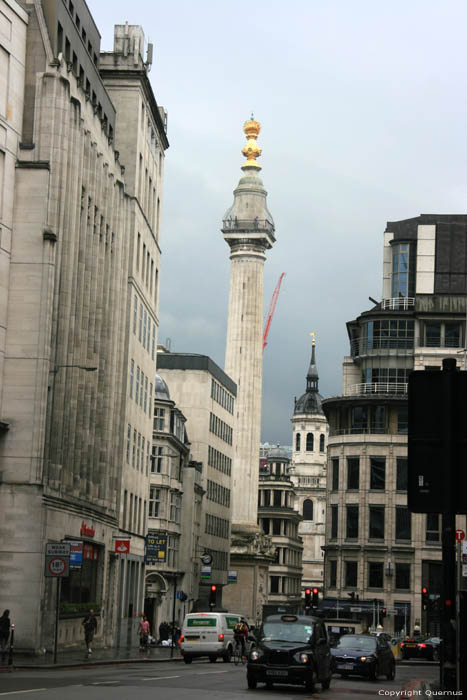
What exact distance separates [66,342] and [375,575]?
56521mm

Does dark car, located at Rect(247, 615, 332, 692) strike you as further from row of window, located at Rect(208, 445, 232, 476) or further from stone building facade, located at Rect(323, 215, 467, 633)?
row of window, located at Rect(208, 445, 232, 476)

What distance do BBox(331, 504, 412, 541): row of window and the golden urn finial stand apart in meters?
64.2

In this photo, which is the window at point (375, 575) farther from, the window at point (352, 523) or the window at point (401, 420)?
the window at point (401, 420)

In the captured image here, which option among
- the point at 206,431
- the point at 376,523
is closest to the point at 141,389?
the point at 376,523

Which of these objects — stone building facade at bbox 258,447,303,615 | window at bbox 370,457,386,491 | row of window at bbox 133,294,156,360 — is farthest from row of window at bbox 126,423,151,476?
stone building facade at bbox 258,447,303,615

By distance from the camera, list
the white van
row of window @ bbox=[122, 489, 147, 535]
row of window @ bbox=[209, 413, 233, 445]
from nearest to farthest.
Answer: the white van → row of window @ bbox=[122, 489, 147, 535] → row of window @ bbox=[209, 413, 233, 445]

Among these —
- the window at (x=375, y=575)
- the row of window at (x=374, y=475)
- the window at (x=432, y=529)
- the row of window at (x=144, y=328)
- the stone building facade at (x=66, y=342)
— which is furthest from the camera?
the row of window at (x=374, y=475)

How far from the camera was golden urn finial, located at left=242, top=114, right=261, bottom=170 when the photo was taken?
152750mm

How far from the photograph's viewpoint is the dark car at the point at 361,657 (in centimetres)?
3522

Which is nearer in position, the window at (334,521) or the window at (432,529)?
the window at (432,529)

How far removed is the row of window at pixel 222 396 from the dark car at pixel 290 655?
3491 inches

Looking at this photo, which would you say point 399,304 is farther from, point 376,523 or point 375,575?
point 375,575

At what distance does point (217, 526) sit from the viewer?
121875mm

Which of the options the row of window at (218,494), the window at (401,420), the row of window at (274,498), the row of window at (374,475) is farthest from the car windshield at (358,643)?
the row of window at (274,498)
